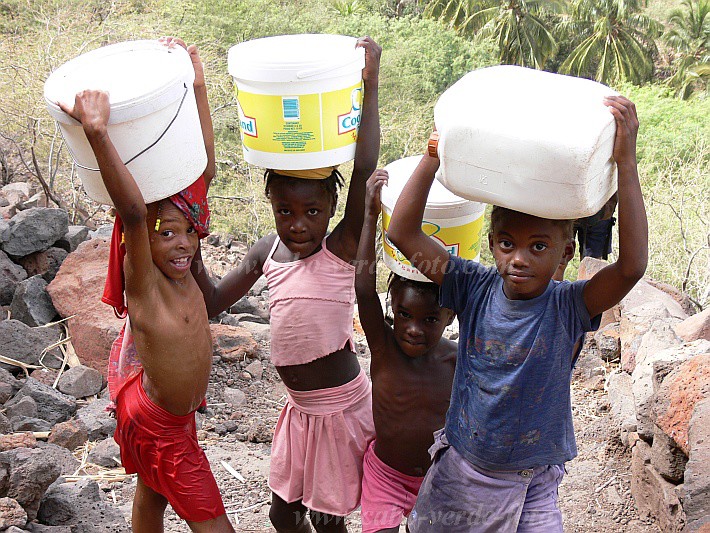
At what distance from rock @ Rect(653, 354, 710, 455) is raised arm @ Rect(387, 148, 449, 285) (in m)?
1.24

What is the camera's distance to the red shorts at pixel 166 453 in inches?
98.0

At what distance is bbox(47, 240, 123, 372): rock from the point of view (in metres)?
4.48

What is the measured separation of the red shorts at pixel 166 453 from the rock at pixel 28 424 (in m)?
1.46

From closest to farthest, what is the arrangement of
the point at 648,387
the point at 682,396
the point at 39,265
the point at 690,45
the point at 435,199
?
the point at 435,199 → the point at 682,396 → the point at 648,387 → the point at 39,265 → the point at 690,45

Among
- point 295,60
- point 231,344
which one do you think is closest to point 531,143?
point 295,60

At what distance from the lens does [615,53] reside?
79.7ft

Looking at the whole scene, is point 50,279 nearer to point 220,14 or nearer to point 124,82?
point 124,82

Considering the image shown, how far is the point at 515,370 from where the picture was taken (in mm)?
2066

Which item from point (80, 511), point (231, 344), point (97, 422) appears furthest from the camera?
point (231, 344)

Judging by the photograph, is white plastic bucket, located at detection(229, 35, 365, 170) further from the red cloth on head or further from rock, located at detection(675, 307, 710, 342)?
rock, located at detection(675, 307, 710, 342)

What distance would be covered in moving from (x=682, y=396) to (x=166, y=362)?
1.82m

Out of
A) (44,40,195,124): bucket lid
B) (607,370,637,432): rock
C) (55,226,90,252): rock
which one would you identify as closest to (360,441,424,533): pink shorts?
(44,40,195,124): bucket lid

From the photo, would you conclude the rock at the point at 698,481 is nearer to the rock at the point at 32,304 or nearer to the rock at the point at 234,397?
the rock at the point at 234,397

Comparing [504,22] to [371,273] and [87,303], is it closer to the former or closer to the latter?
[87,303]
